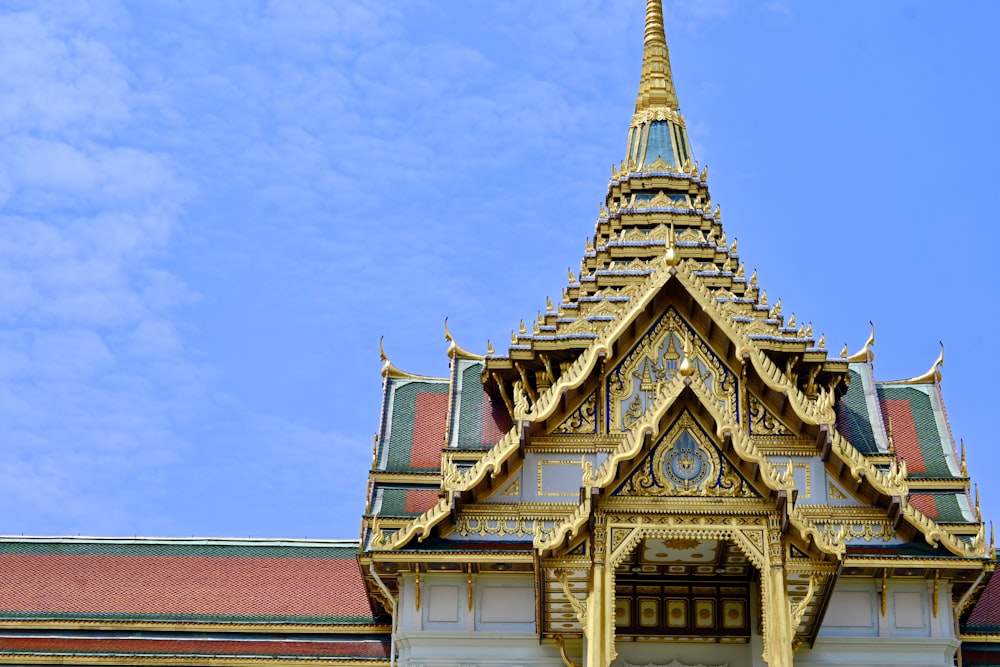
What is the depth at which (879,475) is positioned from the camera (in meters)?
28.1

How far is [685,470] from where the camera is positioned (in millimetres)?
24672

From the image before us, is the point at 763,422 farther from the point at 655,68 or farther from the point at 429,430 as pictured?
the point at 655,68

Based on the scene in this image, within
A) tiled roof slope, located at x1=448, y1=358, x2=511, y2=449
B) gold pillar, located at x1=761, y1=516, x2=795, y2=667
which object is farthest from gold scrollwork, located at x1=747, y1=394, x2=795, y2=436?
gold pillar, located at x1=761, y1=516, x2=795, y2=667

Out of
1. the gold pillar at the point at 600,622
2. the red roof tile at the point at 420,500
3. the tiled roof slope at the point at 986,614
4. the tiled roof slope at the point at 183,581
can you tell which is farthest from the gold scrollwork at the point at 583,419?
the tiled roof slope at the point at 986,614

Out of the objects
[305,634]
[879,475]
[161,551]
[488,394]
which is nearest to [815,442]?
[879,475]

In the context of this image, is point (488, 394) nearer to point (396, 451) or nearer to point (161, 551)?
point (396, 451)

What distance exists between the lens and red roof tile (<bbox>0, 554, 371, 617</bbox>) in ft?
104

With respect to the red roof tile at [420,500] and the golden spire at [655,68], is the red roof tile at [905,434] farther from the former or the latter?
the golden spire at [655,68]

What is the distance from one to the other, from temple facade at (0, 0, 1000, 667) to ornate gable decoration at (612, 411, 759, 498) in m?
0.03

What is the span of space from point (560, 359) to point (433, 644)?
580 centimetres

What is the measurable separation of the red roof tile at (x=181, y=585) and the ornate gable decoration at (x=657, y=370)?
5.84 metres

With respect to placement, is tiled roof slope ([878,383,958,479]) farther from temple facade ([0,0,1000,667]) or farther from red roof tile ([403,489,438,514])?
red roof tile ([403,489,438,514])

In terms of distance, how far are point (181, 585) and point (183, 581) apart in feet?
0.63

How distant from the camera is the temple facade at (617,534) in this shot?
24.6m
